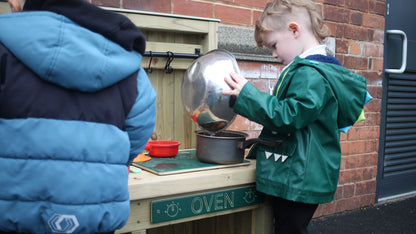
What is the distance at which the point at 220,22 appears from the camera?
7.52 ft

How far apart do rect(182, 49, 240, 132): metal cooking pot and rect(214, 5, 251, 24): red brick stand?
65 centimetres

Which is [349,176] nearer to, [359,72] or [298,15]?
[359,72]

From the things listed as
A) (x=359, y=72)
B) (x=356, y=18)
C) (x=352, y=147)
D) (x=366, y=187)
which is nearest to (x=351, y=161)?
(x=352, y=147)

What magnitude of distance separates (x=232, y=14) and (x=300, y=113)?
44.4 inches

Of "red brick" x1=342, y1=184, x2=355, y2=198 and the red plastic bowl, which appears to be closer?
the red plastic bowl

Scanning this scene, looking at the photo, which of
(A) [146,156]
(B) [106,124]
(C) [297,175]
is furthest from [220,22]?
(B) [106,124]

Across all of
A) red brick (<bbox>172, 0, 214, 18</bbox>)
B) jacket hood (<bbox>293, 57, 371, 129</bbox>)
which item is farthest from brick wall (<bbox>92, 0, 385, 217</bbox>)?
jacket hood (<bbox>293, 57, 371, 129</bbox>)

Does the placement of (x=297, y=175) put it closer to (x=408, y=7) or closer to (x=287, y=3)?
(x=287, y=3)

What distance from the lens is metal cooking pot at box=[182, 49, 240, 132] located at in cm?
161

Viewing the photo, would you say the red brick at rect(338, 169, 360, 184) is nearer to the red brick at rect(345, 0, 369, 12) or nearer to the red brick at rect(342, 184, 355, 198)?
the red brick at rect(342, 184, 355, 198)

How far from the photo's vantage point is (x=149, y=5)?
2.05 m

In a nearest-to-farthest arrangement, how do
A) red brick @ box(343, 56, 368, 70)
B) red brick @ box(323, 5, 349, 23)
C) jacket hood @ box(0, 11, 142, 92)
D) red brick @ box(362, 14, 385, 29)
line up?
jacket hood @ box(0, 11, 142, 92)
red brick @ box(323, 5, 349, 23)
red brick @ box(343, 56, 368, 70)
red brick @ box(362, 14, 385, 29)

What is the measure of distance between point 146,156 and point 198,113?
36 cm

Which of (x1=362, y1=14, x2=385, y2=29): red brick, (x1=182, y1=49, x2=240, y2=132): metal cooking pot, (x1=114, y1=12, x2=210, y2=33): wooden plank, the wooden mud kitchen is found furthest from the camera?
(x1=362, y1=14, x2=385, y2=29): red brick
